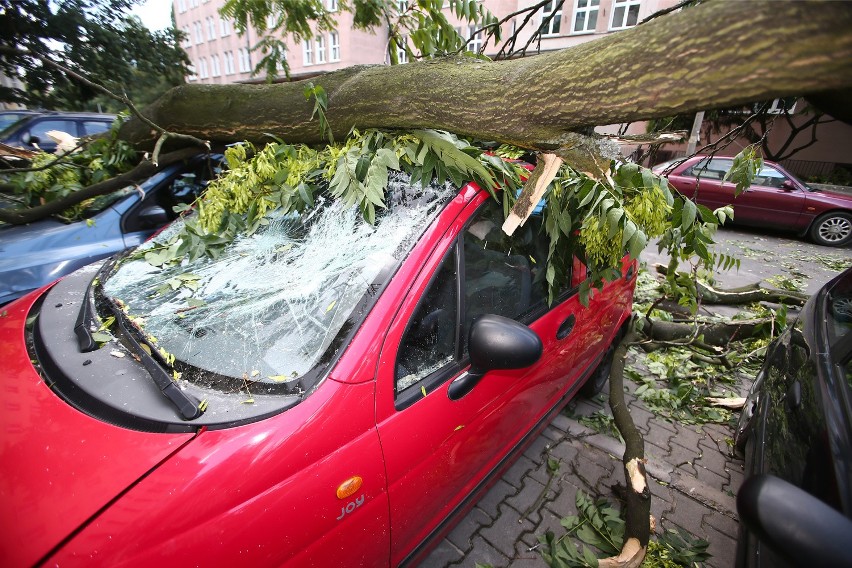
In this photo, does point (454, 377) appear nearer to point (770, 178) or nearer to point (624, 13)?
point (770, 178)

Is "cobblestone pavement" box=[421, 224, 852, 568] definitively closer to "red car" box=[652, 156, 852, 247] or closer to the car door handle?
the car door handle

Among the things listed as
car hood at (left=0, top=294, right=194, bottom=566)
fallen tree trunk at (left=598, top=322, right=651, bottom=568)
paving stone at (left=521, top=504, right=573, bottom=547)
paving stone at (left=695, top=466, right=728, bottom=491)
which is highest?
car hood at (left=0, top=294, right=194, bottom=566)

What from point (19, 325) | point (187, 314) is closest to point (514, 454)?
point (187, 314)

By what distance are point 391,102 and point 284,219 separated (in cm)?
82

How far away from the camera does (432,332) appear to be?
60.1 inches

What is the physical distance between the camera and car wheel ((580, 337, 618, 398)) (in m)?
3.20

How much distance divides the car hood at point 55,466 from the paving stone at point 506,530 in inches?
66.7

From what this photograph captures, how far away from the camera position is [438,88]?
191 centimetres

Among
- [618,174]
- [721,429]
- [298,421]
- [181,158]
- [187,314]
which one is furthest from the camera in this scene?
[181,158]

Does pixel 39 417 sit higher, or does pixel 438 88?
pixel 438 88

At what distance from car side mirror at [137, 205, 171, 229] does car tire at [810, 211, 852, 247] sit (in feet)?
38.3

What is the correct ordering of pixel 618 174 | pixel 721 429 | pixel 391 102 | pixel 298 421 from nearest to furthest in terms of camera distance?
pixel 298 421, pixel 618 174, pixel 391 102, pixel 721 429

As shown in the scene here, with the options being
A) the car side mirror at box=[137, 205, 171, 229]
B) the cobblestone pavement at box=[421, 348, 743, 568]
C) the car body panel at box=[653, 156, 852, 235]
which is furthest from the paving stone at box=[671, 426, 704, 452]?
the car body panel at box=[653, 156, 852, 235]

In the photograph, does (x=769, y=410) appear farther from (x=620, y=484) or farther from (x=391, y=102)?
(x=391, y=102)
